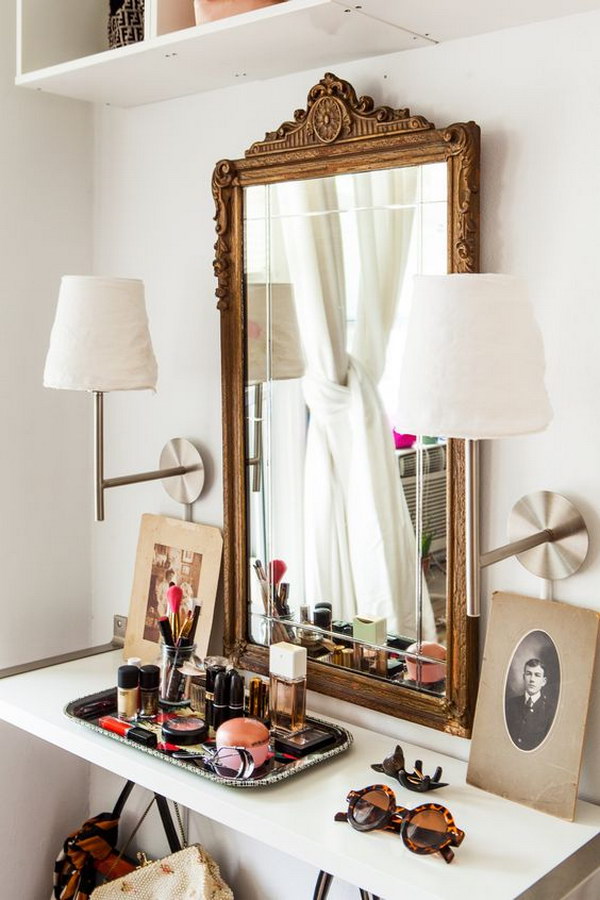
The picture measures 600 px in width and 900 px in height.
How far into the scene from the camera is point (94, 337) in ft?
4.98

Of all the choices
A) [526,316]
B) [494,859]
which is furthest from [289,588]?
[526,316]

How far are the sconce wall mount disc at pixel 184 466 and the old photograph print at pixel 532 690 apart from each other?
683mm

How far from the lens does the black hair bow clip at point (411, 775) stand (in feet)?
4.28

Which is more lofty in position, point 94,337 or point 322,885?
point 94,337

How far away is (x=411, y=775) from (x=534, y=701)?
0.62 feet

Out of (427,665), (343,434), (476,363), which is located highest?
(476,363)

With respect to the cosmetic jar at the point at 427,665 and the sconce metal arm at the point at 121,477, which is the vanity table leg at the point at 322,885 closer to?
the cosmetic jar at the point at 427,665

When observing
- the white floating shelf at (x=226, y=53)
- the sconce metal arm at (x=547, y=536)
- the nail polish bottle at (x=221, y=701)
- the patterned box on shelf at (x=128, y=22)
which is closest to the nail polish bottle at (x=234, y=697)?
the nail polish bottle at (x=221, y=701)

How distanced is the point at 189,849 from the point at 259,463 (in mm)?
696

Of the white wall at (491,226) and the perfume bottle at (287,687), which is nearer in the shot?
the white wall at (491,226)

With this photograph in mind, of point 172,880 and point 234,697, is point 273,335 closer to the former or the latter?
point 234,697

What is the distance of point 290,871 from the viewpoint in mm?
1685

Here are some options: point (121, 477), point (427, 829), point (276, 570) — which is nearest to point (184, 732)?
point (276, 570)

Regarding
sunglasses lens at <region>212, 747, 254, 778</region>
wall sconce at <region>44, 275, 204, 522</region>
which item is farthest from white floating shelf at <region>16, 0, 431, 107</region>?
sunglasses lens at <region>212, 747, 254, 778</region>
